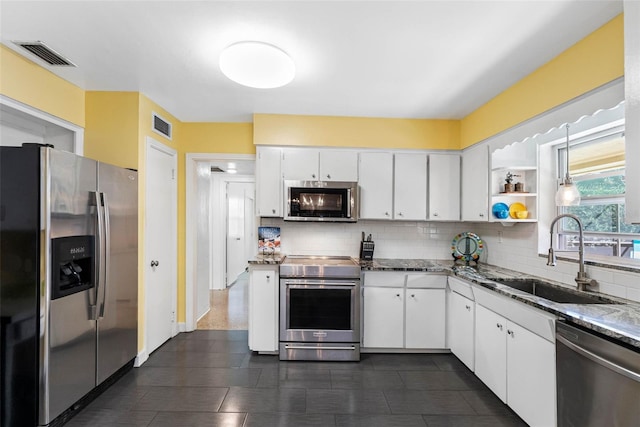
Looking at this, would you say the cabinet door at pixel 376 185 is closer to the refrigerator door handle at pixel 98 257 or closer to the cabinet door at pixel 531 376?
the cabinet door at pixel 531 376

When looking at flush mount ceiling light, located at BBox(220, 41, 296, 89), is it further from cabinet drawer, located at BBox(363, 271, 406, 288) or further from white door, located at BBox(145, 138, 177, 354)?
cabinet drawer, located at BBox(363, 271, 406, 288)

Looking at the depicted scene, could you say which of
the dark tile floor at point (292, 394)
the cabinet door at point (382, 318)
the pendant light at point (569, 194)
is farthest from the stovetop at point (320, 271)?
the pendant light at point (569, 194)

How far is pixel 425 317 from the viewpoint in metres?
3.12

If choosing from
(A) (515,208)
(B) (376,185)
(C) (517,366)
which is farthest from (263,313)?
(A) (515,208)

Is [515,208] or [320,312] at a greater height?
[515,208]

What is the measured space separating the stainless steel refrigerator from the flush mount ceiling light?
124cm

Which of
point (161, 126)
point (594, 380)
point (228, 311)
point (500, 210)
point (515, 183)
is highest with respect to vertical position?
point (161, 126)

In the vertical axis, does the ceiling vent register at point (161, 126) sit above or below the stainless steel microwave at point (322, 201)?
above

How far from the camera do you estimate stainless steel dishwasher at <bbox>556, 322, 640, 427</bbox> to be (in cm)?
128

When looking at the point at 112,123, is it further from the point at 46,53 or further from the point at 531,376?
the point at 531,376

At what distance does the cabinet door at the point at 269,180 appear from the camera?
3441 mm

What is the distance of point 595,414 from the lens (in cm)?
144

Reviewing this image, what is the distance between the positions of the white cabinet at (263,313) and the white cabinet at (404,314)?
0.91m

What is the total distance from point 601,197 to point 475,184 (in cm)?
101
